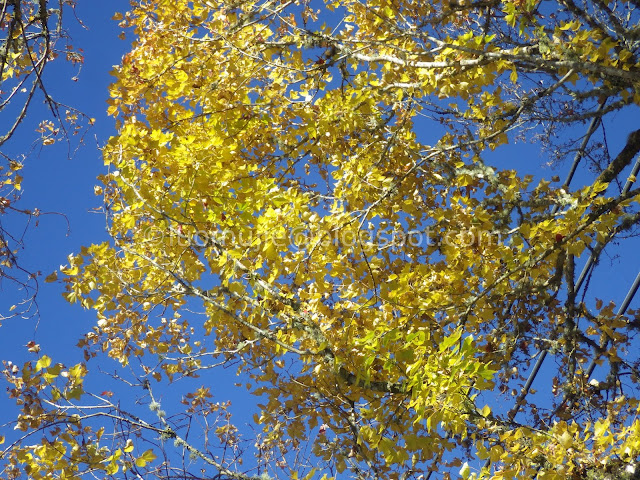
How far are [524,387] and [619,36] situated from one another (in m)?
3.09

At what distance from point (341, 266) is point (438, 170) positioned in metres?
1.71

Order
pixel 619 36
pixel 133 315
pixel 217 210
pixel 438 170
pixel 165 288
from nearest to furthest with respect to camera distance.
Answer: pixel 217 210
pixel 619 36
pixel 165 288
pixel 133 315
pixel 438 170

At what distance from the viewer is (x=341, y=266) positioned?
15.7 feet

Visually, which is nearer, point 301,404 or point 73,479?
point 73,479

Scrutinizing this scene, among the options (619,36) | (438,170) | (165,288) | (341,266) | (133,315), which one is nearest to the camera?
(619,36)

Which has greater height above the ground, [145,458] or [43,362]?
[43,362]

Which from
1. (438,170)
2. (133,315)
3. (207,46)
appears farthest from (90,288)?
(438,170)

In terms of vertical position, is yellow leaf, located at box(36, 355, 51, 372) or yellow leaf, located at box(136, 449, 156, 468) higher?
yellow leaf, located at box(36, 355, 51, 372)

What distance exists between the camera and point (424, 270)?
4117 millimetres

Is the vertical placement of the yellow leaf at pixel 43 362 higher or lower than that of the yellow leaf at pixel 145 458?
higher

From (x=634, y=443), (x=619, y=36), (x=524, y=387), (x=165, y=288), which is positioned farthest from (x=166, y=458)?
(x=619, y=36)

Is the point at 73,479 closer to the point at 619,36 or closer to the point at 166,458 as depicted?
the point at 166,458

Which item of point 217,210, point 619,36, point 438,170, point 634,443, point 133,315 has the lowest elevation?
point 634,443

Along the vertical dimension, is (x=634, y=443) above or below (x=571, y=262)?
below
